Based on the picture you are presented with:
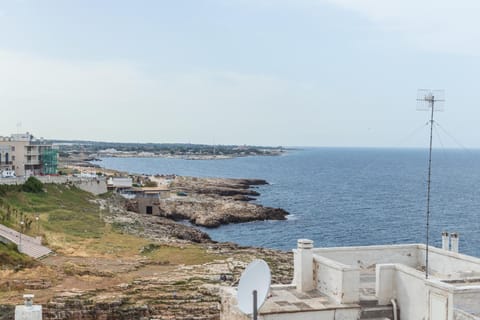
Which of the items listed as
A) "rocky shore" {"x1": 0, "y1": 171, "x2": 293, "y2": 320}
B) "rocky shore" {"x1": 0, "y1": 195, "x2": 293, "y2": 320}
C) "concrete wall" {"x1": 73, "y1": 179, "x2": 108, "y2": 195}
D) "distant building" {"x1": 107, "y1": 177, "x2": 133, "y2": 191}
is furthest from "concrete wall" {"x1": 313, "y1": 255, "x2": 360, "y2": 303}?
"distant building" {"x1": 107, "y1": 177, "x2": 133, "y2": 191}

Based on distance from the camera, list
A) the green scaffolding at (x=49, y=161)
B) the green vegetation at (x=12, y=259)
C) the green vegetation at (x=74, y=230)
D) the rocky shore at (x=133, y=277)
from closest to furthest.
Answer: the rocky shore at (x=133, y=277), the green vegetation at (x=12, y=259), the green vegetation at (x=74, y=230), the green scaffolding at (x=49, y=161)

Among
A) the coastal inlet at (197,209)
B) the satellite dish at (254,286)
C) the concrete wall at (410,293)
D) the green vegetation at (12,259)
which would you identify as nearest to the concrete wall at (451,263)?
the concrete wall at (410,293)

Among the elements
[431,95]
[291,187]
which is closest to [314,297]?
[431,95]

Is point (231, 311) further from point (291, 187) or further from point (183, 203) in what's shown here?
point (291, 187)

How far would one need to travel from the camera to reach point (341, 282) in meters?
12.4

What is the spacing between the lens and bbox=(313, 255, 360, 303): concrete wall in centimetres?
1245

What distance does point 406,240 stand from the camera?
64.8 m

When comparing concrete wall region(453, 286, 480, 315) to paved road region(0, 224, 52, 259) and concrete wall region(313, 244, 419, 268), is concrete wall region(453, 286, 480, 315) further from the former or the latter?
paved road region(0, 224, 52, 259)

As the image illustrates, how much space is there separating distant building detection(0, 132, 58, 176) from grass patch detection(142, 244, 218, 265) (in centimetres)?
3510

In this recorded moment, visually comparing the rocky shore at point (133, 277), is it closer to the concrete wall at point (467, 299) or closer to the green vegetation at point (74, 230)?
the green vegetation at point (74, 230)

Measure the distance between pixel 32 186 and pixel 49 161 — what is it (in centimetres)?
2454

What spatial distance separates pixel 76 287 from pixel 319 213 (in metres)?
60.1

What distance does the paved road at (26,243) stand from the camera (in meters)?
38.0

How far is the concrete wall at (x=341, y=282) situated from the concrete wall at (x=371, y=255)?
71.0 inches
